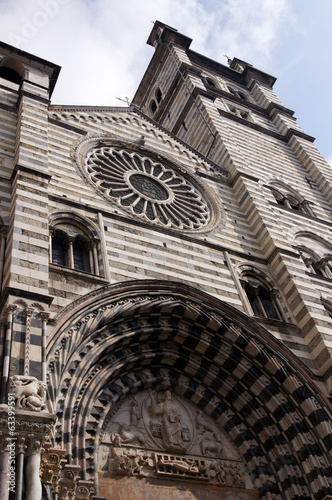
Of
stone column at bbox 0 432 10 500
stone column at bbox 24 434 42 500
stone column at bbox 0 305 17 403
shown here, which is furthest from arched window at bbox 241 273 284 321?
stone column at bbox 0 432 10 500

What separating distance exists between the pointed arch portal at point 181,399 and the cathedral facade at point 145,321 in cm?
3

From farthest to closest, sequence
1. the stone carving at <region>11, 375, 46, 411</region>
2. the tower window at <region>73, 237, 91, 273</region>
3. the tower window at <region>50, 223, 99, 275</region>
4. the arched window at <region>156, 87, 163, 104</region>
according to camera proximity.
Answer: the arched window at <region>156, 87, 163, 104</region>, the tower window at <region>73, 237, 91, 273</region>, the tower window at <region>50, 223, 99, 275</region>, the stone carving at <region>11, 375, 46, 411</region>

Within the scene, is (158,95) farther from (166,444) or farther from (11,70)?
(166,444)

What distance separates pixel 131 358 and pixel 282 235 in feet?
20.1

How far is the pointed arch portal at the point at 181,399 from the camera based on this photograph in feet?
25.7

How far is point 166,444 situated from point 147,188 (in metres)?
6.86

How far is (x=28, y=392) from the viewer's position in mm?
6090

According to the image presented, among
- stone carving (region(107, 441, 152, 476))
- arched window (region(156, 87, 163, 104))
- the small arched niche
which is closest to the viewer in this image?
stone carving (region(107, 441, 152, 476))

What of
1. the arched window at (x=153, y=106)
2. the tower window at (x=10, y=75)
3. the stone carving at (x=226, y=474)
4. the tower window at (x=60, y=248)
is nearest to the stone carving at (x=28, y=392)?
the tower window at (x=60, y=248)

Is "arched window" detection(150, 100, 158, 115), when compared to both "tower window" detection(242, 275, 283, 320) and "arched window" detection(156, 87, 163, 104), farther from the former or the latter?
"tower window" detection(242, 275, 283, 320)

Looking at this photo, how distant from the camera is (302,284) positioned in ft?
39.4

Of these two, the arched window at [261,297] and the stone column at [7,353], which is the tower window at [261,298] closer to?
the arched window at [261,297]

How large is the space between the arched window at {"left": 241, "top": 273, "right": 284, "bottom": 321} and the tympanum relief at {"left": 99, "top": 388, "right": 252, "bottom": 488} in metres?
2.99

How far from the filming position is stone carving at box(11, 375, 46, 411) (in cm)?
596
